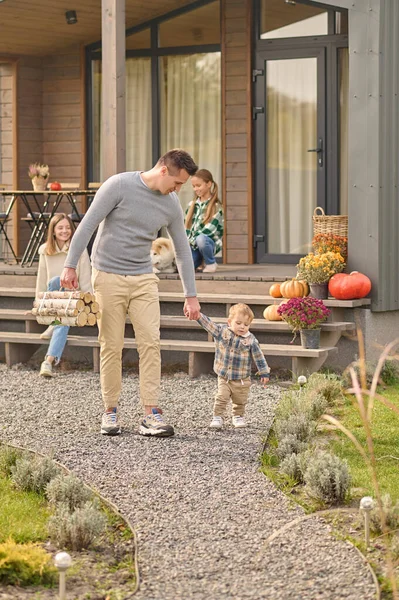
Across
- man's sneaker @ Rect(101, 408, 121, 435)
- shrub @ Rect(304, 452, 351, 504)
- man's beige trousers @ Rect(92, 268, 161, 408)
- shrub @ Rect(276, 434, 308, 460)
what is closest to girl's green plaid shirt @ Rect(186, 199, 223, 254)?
man's beige trousers @ Rect(92, 268, 161, 408)

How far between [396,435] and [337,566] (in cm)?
257

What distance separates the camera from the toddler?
267 inches

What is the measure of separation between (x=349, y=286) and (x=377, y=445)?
2636mm

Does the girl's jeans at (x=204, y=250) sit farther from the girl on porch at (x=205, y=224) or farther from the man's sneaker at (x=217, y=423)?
the man's sneaker at (x=217, y=423)

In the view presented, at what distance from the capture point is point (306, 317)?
8.49 metres

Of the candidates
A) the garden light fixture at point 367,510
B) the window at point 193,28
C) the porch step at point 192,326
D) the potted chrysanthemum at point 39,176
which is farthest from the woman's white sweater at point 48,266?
the garden light fixture at point 367,510

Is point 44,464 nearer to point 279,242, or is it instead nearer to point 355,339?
point 355,339

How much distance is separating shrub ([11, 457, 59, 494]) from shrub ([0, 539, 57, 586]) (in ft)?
3.85

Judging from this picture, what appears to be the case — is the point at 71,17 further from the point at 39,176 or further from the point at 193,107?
the point at 39,176

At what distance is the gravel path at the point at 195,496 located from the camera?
403cm

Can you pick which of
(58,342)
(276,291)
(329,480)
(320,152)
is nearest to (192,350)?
(276,291)

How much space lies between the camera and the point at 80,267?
9.01 metres

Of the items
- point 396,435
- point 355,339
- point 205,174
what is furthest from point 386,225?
point 396,435

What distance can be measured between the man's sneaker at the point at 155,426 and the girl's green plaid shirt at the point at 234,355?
0.48 metres
